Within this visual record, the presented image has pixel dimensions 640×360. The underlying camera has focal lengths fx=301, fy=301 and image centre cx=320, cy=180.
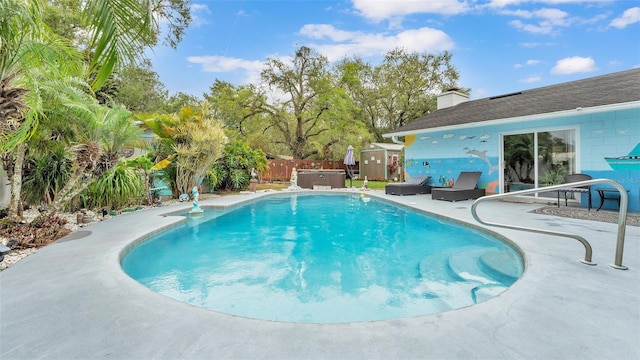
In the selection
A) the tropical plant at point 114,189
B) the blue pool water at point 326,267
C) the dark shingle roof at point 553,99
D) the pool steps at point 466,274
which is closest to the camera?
the blue pool water at point 326,267

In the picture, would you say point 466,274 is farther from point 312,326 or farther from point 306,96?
point 306,96

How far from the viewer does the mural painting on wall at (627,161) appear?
8.03m

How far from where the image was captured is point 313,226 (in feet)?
26.7

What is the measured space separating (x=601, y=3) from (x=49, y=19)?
2460cm

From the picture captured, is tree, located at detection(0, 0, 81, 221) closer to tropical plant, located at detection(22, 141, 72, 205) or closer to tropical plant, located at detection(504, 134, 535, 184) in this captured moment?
tropical plant, located at detection(22, 141, 72, 205)

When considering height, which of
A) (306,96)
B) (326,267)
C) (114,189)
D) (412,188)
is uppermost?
(306,96)

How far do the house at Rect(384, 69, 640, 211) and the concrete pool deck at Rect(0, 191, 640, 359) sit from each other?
682 centimetres

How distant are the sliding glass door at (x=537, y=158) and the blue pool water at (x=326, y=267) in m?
4.89

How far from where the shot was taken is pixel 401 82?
25.9 metres

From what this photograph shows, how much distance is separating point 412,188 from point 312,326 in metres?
11.5

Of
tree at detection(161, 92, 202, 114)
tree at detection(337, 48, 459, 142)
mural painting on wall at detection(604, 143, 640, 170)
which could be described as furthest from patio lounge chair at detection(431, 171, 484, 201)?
tree at detection(161, 92, 202, 114)

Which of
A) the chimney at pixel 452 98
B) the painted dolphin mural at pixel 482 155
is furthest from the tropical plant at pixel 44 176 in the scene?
the chimney at pixel 452 98

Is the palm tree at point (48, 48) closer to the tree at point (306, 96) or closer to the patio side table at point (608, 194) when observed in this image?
the patio side table at point (608, 194)

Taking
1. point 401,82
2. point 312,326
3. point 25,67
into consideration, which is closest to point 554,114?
point 312,326
